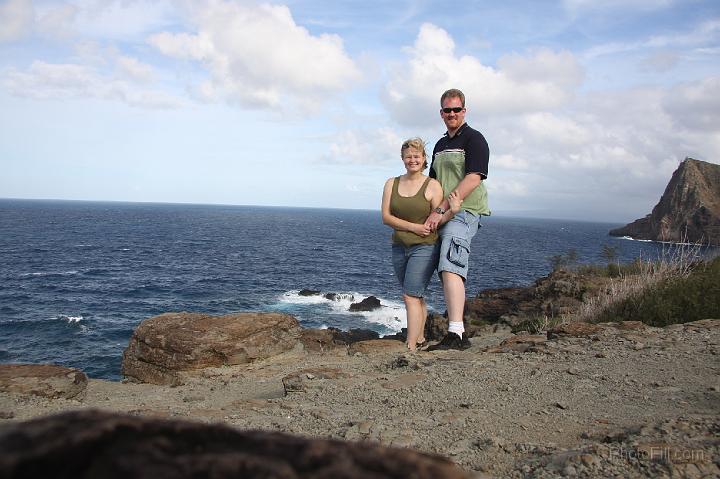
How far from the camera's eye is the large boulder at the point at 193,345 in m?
8.12

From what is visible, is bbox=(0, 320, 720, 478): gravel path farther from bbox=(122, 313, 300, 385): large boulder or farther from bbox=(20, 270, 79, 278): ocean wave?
bbox=(20, 270, 79, 278): ocean wave

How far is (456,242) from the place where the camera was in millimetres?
5480

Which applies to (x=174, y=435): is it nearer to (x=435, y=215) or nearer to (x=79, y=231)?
(x=435, y=215)

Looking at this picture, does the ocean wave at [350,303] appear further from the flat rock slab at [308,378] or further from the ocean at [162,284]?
the flat rock slab at [308,378]

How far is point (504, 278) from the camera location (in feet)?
126

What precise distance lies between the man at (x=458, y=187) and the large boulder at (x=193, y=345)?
413 cm

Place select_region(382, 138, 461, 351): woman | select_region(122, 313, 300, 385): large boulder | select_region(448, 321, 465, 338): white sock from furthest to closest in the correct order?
select_region(122, 313, 300, 385): large boulder → select_region(448, 321, 465, 338): white sock → select_region(382, 138, 461, 351): woman

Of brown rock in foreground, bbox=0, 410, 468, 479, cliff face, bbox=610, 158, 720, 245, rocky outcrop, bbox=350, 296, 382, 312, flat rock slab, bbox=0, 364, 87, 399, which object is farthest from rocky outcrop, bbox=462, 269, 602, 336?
cliff face, bbox=610, 158, 720, 245

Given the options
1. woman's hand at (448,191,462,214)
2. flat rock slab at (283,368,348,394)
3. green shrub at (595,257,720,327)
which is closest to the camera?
flat rock slab at (283,368,348,394)

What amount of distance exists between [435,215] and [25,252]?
5293cm

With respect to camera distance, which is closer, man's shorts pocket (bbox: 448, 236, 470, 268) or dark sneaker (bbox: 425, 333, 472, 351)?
man's shorts pocket (bbox: 448, 236, 470, 268)

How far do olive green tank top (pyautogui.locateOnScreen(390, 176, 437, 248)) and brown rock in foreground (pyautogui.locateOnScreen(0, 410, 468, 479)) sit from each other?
4486mm

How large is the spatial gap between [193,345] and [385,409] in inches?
199

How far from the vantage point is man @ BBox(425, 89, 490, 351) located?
17.8ft
